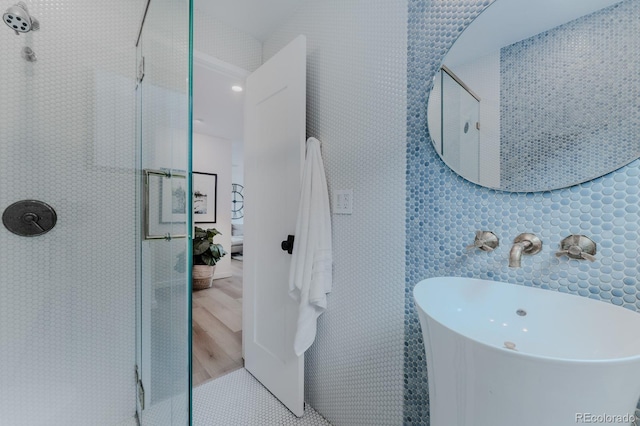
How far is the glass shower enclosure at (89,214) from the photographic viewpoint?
1.09m

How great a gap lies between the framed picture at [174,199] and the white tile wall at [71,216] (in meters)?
0.42

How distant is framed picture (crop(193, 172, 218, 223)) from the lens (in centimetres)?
386

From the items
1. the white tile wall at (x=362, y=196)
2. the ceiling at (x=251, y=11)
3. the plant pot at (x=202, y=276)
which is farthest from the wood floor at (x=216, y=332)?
the ceiling at (x=251, y=11)

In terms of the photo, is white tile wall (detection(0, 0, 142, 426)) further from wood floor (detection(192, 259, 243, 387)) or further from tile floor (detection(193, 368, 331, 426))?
wood floor (detection(192, 259, 243, 387))

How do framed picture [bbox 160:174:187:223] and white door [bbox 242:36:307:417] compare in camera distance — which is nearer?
framed picture [bbox 160:174:187:223]

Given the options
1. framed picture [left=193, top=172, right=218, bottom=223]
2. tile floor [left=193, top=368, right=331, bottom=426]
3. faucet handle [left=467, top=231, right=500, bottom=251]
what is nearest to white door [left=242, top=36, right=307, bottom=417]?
tile floor [left=193, top=368, right=331, bottom=426]

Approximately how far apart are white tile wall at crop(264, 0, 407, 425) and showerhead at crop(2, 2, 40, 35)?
127 cm

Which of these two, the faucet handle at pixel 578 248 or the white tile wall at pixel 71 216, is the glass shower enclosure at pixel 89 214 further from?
the faucet handle at pixel 578 248

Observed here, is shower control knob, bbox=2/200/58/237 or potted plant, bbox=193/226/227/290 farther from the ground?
shower control knob, bbox=2/200/58/237

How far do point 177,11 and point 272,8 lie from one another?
933 mm

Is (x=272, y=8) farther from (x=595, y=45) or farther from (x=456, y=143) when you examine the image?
(x=595, y=45)

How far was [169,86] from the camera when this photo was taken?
3.33 ft

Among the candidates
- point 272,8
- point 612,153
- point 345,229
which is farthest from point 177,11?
point 612,153

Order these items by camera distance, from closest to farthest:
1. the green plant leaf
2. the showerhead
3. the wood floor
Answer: the showerhead < the wood floor < the green plant leaf
